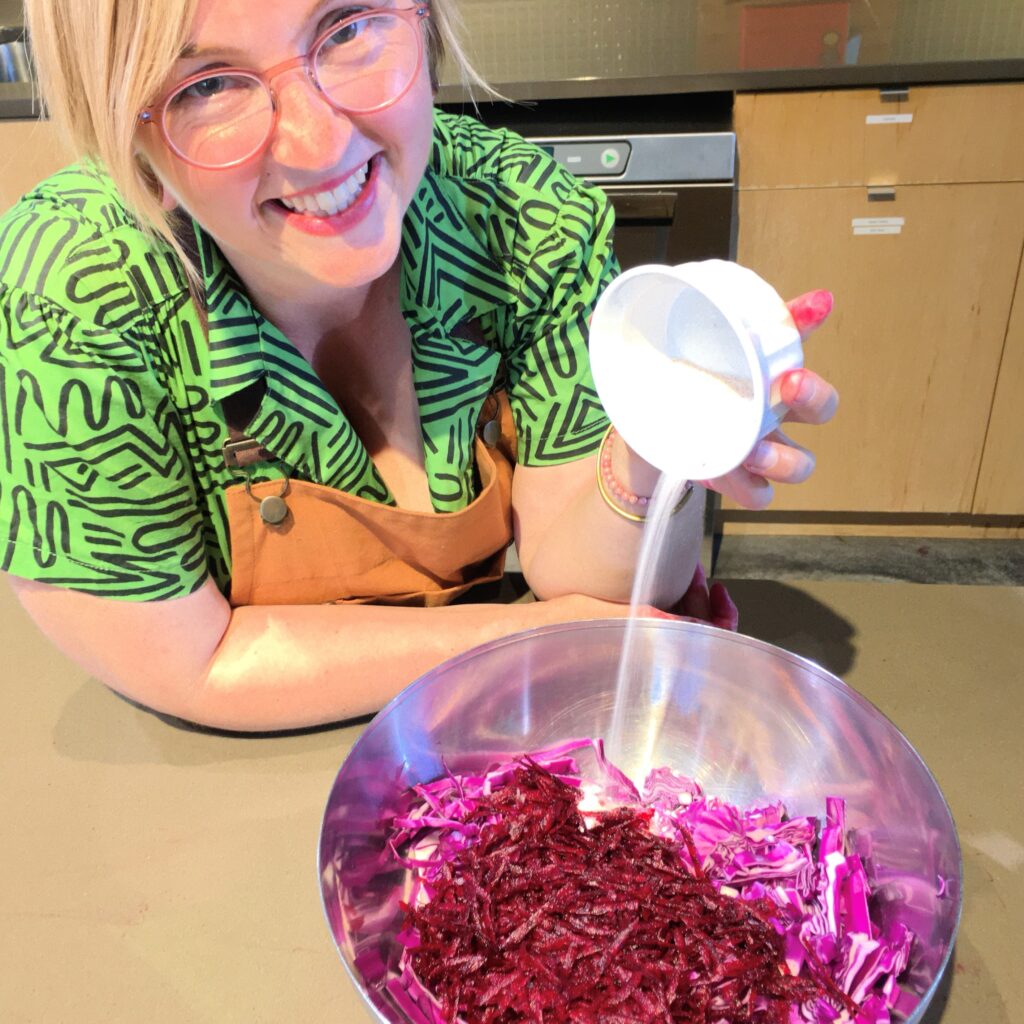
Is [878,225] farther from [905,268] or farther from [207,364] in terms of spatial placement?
[207,364]

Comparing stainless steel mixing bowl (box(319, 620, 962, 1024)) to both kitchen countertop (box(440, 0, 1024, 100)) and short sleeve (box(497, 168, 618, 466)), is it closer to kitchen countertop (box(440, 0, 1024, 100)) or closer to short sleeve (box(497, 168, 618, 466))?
short sleeve (box(497, 168, 618, 466))

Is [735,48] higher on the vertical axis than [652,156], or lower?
higher

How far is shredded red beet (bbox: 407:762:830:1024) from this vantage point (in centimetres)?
72

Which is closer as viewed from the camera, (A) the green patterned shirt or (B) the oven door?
(A) the green patterned shirt

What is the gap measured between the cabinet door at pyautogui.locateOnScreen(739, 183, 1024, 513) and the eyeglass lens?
1895 mm

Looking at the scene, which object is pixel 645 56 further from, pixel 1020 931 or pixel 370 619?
pixel 1020 931

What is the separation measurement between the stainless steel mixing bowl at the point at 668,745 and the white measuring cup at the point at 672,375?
0.19 m

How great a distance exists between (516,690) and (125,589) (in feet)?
1.41

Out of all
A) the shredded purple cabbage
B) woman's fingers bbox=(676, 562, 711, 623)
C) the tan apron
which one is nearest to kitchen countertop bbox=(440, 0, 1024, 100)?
the tan apron

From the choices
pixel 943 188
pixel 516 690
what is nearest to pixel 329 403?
pixel 516 690

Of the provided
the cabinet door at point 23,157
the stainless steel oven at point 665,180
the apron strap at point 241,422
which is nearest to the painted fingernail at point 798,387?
the apron strap at point 241,422

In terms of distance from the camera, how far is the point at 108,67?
0.82 meters

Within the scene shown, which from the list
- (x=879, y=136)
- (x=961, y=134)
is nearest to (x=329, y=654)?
(x=879, y=136)

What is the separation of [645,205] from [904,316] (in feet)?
2.90
